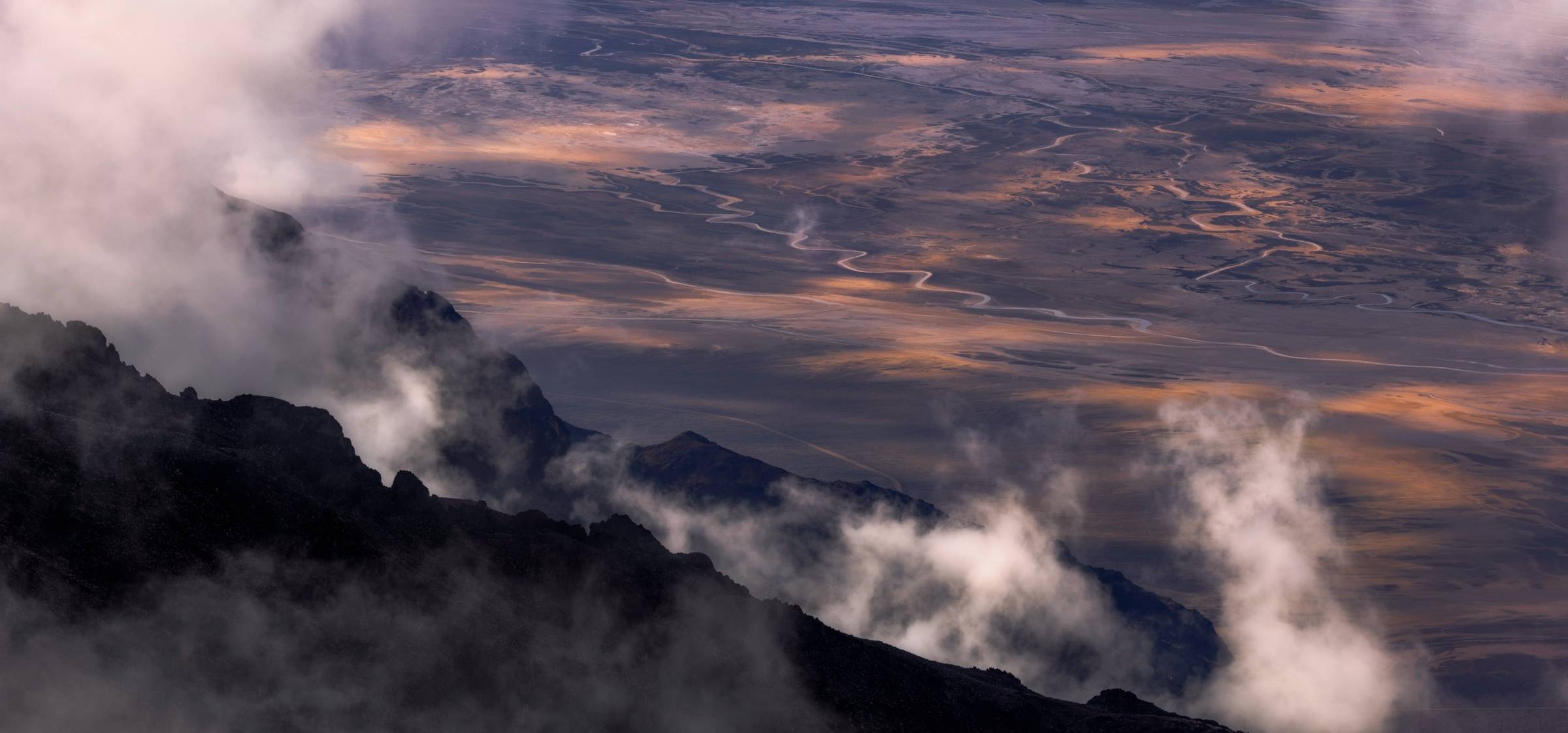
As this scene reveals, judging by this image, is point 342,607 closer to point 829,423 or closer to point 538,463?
point 538,463

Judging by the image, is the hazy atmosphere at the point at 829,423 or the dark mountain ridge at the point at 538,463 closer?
the hazy atmosphere at the point at 829,423

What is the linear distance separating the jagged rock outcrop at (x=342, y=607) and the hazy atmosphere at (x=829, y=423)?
0.06 m

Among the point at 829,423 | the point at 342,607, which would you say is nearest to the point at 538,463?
the point at 342,607

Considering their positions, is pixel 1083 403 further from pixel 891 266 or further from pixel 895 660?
pixel 895 660

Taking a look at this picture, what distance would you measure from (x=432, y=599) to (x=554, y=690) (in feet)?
A: 5.24

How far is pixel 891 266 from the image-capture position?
12681 cm

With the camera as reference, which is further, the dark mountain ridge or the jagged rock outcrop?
the dark mountain ridge

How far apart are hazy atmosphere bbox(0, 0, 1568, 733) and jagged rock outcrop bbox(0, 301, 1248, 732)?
0.06m

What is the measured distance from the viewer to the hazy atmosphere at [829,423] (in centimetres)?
1805

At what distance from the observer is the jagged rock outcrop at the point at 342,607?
15.7 meters

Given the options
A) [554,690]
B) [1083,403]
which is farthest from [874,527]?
[1083,403]

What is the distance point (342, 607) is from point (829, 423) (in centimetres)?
6731

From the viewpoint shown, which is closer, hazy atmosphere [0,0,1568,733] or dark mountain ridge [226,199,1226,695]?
hazy atmosphere [0,0,1568,733]

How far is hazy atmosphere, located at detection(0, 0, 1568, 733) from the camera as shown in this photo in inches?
711
